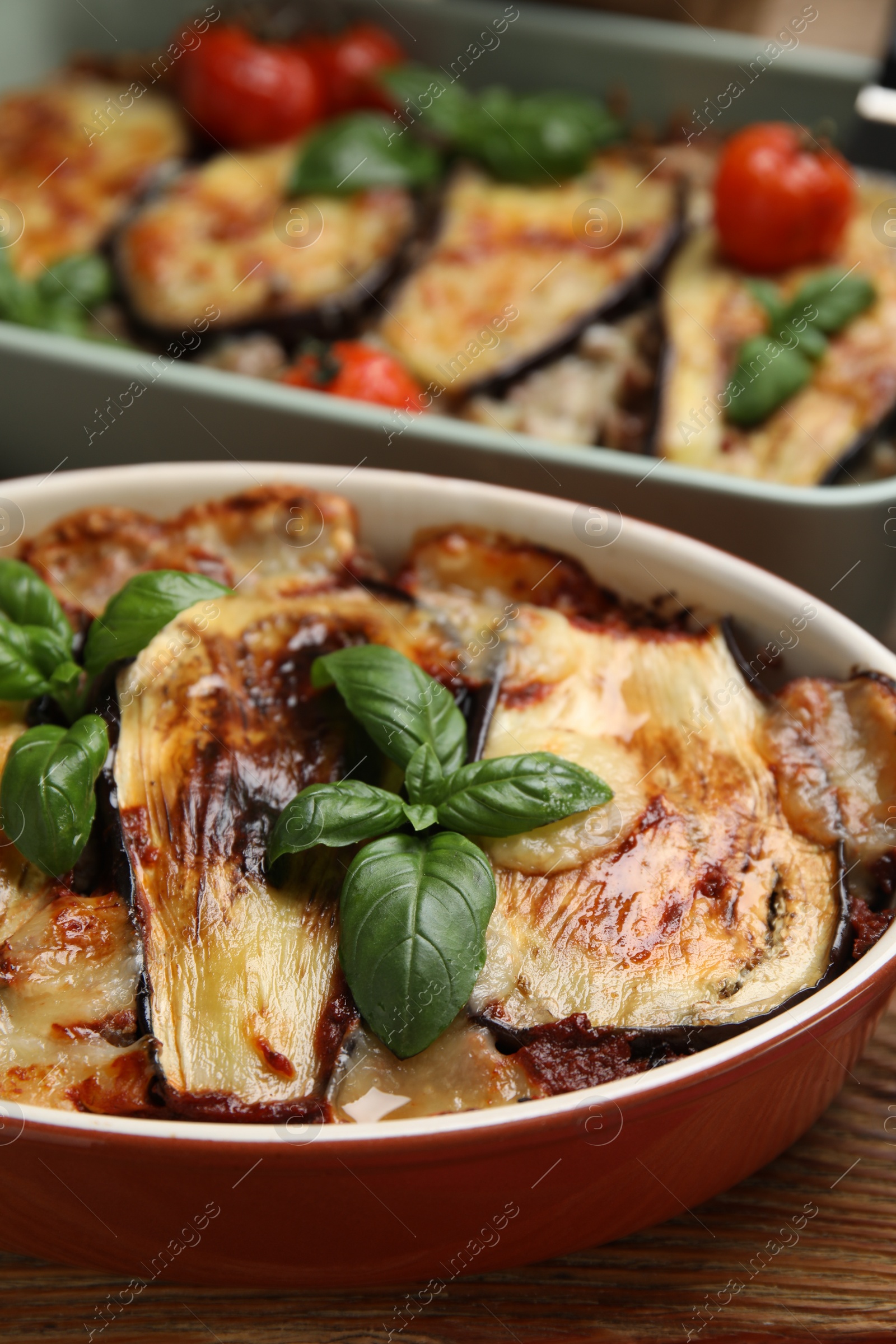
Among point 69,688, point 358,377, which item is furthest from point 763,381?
point 69,688

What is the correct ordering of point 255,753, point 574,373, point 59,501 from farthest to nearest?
point 574,373
point 59,501
point 255,753

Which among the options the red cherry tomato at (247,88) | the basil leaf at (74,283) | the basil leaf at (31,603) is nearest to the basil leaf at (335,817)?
the basil leaf at (31,603)

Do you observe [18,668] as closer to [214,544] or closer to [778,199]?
[214,544]

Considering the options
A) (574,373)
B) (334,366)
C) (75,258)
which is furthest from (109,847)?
(75,258)

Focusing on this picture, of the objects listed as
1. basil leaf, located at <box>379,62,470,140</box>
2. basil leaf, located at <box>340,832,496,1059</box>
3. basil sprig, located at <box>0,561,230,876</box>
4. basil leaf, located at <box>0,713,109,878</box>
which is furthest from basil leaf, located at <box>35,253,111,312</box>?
basil leaf, located at <box>340,832,496,1059</box>

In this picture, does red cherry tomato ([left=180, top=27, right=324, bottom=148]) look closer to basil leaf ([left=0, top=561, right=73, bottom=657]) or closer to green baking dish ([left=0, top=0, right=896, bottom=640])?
green baking dish ([left=0, top=0, right=896, bottom=640])

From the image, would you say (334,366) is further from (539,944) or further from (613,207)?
(539,944)
